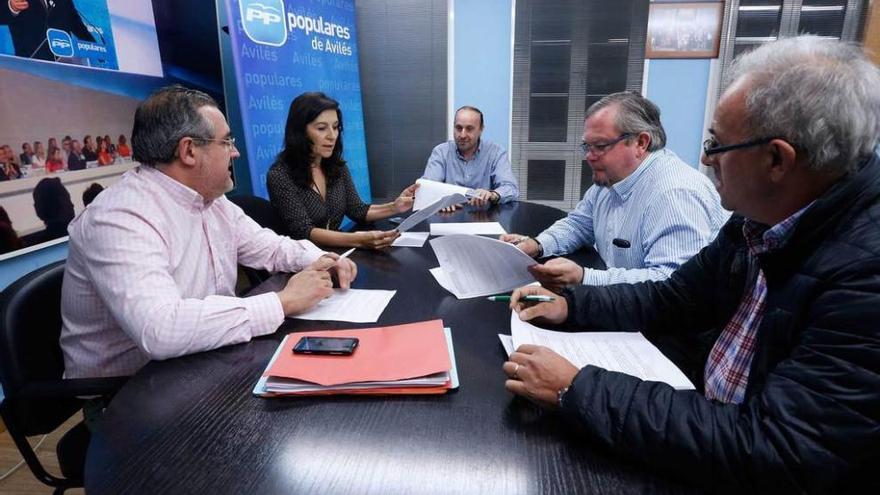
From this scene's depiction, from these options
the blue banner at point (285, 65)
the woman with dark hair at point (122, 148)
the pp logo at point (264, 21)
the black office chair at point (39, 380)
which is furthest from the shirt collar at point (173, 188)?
the pp logo at point (264, 21)

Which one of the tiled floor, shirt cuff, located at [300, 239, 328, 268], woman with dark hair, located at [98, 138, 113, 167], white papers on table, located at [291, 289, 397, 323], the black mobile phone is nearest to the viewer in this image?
the black mobile phone

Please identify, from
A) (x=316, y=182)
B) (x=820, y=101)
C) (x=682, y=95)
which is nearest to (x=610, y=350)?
(x=820, y=101)

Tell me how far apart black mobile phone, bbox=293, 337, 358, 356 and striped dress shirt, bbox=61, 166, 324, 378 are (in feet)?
0.54

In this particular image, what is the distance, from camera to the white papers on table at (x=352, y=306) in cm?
120

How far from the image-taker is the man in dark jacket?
61 centimetres

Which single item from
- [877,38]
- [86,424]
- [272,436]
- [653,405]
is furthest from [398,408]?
[877,38]

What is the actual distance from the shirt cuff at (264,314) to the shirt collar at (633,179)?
4.11 feet

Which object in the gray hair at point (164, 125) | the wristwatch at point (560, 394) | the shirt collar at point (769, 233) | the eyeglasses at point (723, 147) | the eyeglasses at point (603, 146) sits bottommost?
the wristwatch at point (560, 394)

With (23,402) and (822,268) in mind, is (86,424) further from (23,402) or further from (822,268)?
(822,268)

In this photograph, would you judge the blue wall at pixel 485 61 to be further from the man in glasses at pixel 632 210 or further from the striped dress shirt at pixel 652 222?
the striped dress shirt at pixel 652 222

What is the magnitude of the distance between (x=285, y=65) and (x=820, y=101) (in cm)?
323

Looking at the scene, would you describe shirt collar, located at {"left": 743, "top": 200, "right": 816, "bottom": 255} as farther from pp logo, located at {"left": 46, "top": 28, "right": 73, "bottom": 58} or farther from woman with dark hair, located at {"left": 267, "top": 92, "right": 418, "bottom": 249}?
pp logo, located at {"left": 46, "top": 28, "right": 73, "bottom": 58}

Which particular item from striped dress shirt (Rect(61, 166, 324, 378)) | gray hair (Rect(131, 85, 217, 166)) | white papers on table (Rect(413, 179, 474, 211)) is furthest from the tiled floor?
white papers on table (Rect(413, 179, 474, 211))

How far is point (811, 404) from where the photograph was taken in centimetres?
61
